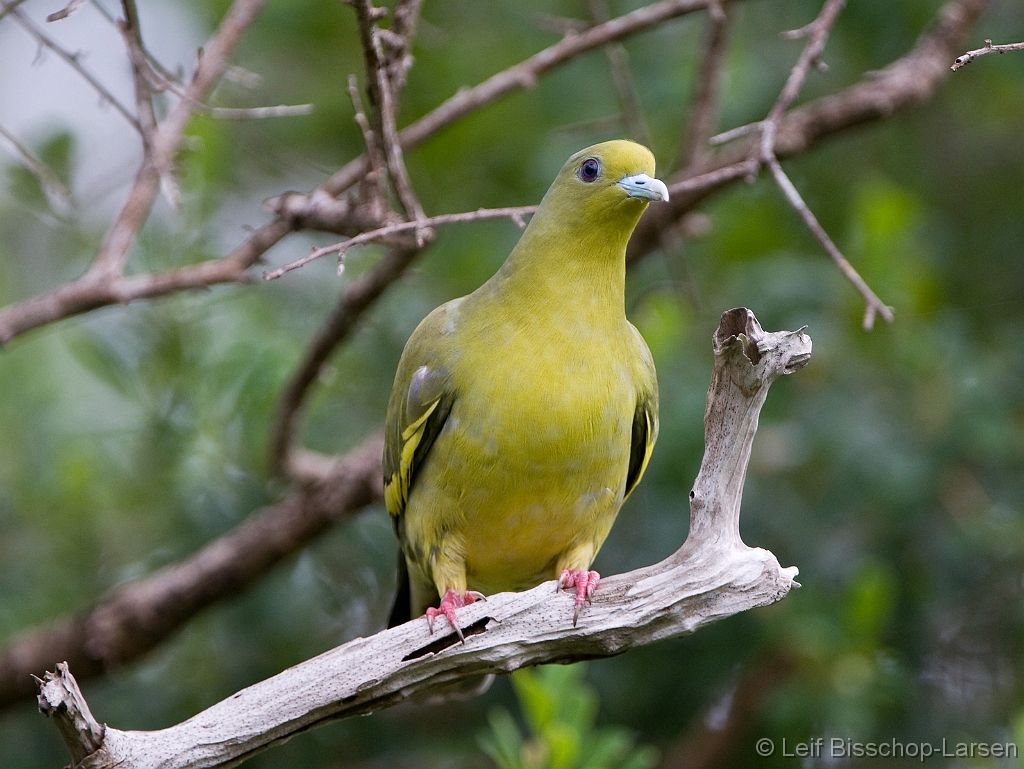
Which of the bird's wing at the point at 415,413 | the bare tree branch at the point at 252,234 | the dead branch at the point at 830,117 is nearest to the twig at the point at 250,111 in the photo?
the bare tree branch at the point at 252,234

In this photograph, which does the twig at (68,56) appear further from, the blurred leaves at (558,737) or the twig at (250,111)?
the blurred leaves at (558,737)

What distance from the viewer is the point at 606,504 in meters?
3.34

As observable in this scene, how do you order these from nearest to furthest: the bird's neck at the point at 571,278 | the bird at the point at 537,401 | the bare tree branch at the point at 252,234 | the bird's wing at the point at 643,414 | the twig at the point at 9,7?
the twig at the point at 9,7 < the bird at the point at 537,401 < the bird's neck at the point at 571,278 < the bird's wing at the point at 643,414 < the bare tree branch at the point at 252,234

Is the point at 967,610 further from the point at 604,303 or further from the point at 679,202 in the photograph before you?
the point at 604,303

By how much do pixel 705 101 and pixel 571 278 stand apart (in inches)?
72.2

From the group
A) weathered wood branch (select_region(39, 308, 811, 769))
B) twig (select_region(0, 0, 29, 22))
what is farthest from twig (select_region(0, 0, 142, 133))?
weathered wood branch (select_region(39, 308, 811, 769))

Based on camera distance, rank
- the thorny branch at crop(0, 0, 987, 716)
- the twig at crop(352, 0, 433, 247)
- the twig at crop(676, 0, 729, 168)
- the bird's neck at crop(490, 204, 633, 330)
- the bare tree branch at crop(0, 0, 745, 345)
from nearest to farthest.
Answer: the twig at crop(352, 0, 433, 247), the bird's neck at crop(490, 204, 633, 330), the thorny branch at crop(0, 0, 987, 716), the bare tree branch at crop(0, 0, 745, 345), the twig at crop(676, 0, 729, 168)

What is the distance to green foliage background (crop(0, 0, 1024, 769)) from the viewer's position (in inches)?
182

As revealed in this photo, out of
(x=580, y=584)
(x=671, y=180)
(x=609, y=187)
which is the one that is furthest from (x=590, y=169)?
(x=671, y=180)

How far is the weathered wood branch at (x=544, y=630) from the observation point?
2.71 metres

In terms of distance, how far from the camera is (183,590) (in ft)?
14.5

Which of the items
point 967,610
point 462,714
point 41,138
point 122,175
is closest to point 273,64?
point 122,175

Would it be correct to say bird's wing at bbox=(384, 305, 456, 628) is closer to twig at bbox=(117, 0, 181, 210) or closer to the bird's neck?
the bird's neck

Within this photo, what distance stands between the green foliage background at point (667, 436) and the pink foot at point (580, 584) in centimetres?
173
